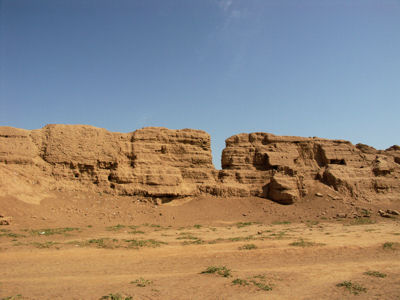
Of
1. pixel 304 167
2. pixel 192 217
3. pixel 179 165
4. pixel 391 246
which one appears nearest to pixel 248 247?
pixel 391 246

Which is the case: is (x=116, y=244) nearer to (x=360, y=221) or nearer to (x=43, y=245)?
(x=43, y=245)

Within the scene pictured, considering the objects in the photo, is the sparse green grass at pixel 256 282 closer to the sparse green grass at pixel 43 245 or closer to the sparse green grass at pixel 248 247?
the sparse green grass at pixel 248 247

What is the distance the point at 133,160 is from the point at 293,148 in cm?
1464

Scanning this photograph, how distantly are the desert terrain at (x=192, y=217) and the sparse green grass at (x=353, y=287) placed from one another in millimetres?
27

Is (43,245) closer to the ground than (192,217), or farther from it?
closer to the ground

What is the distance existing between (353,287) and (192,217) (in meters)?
14.5

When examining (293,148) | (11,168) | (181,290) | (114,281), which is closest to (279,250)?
(181,290)

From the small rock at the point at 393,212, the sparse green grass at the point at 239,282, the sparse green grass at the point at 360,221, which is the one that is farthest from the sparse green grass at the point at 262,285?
the small rock at the point at 393,212

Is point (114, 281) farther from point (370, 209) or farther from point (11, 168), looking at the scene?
point (370, 209)

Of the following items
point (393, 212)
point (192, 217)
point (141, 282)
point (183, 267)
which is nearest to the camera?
point (141, 282)

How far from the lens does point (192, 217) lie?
64.8 ft

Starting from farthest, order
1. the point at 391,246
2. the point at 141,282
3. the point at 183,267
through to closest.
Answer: the point at 391,246 → the point at 183,267 → the point at 141,282

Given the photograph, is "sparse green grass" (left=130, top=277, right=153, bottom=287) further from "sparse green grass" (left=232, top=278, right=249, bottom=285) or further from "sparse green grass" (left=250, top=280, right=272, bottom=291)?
"sparse green grass" (left=250, top=280, right=272, bottom=291)

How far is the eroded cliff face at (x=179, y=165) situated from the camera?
1938 centimetres
